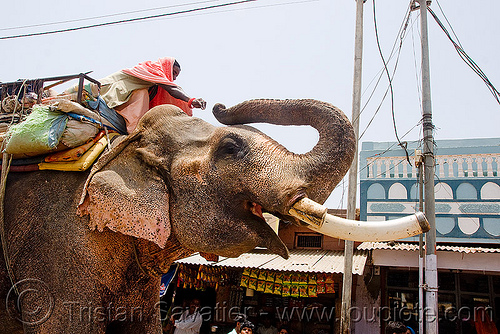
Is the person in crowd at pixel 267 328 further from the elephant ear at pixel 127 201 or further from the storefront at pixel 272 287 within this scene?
the elephant ear at pixel 127 201

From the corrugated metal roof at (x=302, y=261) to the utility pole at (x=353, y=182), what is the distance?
1439 millimetres

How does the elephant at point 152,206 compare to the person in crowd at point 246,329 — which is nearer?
the elephant at point 152,206

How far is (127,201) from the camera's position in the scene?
2.40 metres

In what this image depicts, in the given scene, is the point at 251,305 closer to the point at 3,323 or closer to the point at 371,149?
the point at 371,149

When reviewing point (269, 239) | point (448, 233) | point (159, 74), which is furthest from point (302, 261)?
point (269, 239)

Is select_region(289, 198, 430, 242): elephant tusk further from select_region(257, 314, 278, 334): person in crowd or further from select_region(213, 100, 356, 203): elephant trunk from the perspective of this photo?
select_region(257, 314, 278, 334): person in crowd

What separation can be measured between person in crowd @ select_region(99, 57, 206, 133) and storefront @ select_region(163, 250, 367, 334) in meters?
6.65

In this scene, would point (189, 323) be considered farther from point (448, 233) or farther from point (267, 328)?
point (448, 233)

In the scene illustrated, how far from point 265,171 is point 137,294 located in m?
1.24

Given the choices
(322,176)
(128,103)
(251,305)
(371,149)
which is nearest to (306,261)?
(251,305)

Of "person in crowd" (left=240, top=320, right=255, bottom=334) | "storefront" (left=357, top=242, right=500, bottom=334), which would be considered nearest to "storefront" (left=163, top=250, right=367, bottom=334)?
"storefront" (left=357, top=242, right=500, bottom=334)

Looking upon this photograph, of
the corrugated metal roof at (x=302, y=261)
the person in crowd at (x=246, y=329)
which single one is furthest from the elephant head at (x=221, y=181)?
the corrugated metal roof at (x=302, y=261)

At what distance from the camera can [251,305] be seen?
12273 mm

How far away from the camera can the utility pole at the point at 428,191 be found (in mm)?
6879
